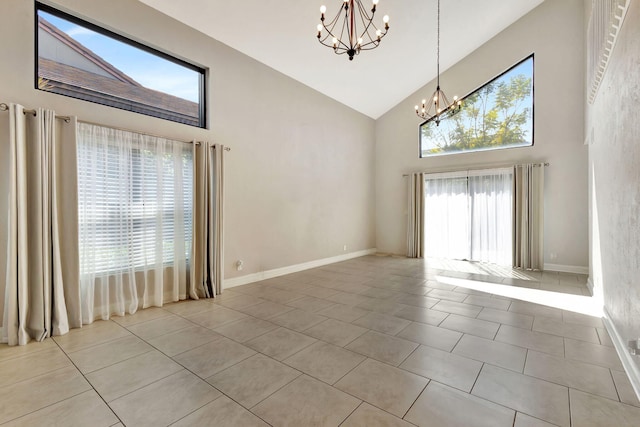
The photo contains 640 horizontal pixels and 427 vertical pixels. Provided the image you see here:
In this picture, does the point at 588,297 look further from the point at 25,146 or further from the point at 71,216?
the point at 25,146

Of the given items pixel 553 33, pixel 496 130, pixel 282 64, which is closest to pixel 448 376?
pixel 282 64

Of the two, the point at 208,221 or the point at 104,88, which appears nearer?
the point at 104,88

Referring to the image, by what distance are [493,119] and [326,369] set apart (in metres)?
6.60

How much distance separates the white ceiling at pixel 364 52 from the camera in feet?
13.3

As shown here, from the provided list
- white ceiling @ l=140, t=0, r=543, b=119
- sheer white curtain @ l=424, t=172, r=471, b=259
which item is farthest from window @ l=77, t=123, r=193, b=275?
sheer white curtain @ l=424, t=172, r=471, b=259

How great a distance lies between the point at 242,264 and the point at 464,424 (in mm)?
3792

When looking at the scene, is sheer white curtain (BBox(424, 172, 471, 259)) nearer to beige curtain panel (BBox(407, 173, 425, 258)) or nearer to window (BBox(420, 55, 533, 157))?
beige curtain panel (BBox(407, 173, 425, 258))

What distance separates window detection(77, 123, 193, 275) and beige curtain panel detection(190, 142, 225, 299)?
106 mm

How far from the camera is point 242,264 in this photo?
482 cm

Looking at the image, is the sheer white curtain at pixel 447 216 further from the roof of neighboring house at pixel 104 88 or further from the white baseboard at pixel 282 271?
the roof of neighboring house at pixel 104 88

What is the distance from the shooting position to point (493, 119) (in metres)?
6.55

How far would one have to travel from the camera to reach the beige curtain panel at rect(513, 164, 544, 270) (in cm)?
583

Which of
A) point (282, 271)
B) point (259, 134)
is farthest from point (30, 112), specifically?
point (282, 271)

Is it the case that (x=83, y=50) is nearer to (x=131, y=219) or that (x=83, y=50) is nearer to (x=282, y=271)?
(x=131, y=219)
